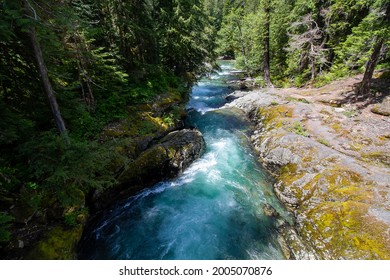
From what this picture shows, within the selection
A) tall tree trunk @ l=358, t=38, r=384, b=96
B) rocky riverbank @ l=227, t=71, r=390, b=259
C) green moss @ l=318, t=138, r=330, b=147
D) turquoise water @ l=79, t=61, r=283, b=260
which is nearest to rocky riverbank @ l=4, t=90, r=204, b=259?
turquoise water @ l=79, t=61, r=283, b=260

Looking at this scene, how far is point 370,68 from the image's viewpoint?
10875 mm

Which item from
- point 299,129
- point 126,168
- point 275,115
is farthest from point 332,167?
point 126,168

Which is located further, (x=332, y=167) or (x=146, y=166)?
(x=146, y=166)

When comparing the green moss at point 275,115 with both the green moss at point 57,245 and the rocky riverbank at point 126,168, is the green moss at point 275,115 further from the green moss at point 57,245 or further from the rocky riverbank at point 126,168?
the green moss at point 57,245

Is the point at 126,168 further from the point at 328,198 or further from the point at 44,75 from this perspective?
the point at 328,198

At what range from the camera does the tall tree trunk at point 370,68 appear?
9820mm

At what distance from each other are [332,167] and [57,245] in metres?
9.54

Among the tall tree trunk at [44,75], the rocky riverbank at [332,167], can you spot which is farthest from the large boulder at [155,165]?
the rocky riverbank at [332,167]

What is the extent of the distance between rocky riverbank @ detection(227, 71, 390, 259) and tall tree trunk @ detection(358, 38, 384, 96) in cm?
49

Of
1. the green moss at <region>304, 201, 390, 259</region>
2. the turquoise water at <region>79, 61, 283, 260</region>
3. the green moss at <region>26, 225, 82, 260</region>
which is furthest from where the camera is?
the turquoise water at <region>79, 61, 283, 260</region>

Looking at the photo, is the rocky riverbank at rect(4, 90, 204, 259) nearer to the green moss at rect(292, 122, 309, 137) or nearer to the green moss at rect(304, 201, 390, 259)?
the green moss at rect(292, 122, 309, 137)

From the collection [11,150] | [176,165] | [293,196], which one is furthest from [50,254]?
[293,196]

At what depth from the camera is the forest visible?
4852 mm

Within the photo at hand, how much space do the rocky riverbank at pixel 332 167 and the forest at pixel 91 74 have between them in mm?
2640
